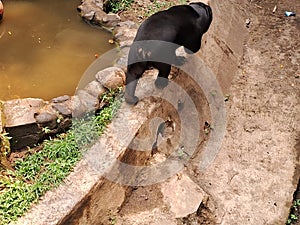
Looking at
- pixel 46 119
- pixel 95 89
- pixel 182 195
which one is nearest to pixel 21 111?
pixel 46 119

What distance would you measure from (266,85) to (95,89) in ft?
8.22

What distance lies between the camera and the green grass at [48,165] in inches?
135

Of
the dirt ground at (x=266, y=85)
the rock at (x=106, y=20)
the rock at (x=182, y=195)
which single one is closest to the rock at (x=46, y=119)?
the dirt ground at (x=266, y=85)

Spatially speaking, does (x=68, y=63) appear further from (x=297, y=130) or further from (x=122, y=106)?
(x=297, y=130)

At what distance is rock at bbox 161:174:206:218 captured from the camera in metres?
4.22

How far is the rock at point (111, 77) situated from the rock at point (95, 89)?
42 mm

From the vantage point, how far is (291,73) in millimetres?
5906

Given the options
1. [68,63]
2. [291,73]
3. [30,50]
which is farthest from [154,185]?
[291,73]

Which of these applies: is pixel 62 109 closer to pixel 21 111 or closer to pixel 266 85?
pixel 21 111

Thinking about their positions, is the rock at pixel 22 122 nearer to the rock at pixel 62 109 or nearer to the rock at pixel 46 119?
the rock at pixel 46 119

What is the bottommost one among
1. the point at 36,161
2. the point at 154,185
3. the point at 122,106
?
the point at 154,185

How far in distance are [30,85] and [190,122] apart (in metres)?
1.79

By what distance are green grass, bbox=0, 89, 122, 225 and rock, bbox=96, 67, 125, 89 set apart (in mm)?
111

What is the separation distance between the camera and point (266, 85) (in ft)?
18.7
